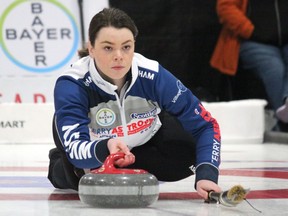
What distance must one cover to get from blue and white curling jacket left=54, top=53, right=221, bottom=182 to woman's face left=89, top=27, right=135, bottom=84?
69mm

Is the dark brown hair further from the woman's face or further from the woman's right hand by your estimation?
the woman's right hand

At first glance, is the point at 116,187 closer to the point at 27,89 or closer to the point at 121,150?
the point at 121,150

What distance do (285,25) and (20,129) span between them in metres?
2.05

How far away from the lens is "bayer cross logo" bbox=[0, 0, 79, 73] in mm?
5652

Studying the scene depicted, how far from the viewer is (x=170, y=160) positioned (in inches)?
118

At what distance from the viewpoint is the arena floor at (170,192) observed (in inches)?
94.8

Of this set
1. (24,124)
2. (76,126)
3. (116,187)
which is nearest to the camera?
(116,187)

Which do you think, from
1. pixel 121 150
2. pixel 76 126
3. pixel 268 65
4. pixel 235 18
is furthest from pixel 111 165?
pixel 268 65

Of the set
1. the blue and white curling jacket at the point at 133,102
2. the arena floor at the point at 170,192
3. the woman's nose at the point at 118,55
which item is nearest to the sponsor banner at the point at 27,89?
the arena floor at the point at 170,192

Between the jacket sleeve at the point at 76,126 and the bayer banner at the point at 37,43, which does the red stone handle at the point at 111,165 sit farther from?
the bayer banner at the point at 37,43

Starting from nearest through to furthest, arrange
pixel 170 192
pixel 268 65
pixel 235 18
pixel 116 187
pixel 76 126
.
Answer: pixel 116 187 < pixel 76 126 < pixel 170 192 < pixel 235 18 < pixel 268 65

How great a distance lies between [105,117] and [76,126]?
0.77ft

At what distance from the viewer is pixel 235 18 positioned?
5793 millimetres

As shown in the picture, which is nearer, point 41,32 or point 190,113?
point 190,113
